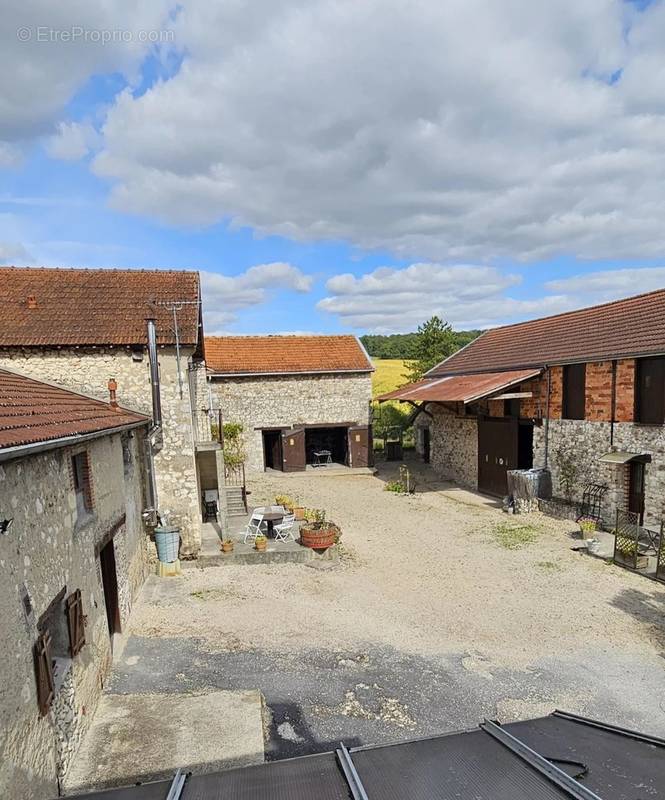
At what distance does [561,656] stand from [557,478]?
8675mm

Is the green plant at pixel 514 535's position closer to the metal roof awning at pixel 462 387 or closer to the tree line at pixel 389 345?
the metal roof awning at pixel 462 387

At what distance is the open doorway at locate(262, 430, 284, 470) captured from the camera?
23.7m

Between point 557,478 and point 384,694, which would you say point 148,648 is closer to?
point 384,694

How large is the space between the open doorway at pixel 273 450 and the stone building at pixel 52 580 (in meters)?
15.9

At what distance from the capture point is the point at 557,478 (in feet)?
48.6

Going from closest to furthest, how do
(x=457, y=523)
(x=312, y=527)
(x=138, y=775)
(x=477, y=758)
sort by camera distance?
1. (x=477, y=758)
2. (x=138, y=775)
3. (x=312, y=527)
4. (x=457, y=523)

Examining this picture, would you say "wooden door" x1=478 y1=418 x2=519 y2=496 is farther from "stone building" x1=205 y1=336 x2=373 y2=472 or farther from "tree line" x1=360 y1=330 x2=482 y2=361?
"tree line" x1=360 y1=330 x2=482 y2=361

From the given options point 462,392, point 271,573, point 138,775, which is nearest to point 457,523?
point 462,392

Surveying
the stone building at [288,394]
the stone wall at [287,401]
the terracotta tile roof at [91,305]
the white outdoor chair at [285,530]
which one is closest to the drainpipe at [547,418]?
the white outdoor chair at [285,530]

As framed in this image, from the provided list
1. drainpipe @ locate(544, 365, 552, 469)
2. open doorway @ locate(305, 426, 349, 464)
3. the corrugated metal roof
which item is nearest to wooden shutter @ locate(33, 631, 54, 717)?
the corrugated metal roof

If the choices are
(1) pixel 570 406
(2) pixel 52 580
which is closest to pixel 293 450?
(1) pixel 570 406

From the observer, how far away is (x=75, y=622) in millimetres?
5023

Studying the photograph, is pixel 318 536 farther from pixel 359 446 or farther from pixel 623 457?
pixel 359 446

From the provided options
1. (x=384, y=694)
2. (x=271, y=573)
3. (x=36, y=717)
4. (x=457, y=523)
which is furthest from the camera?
(x=457, y=523)
